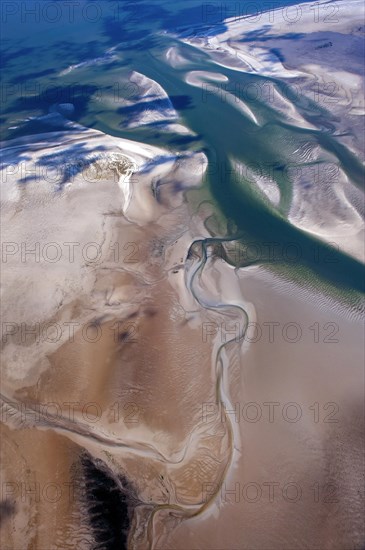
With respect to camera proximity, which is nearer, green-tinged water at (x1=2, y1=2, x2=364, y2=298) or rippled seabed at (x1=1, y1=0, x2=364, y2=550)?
rippled seabed at (x1=1, y1=0, x2=364, y2=550)

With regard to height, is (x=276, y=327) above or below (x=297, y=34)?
below

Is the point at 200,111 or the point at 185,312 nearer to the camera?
the point at 185,312

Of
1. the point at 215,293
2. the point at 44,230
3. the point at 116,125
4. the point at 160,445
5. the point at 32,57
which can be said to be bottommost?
the point at 160,445

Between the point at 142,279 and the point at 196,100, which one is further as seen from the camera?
the point at 196,100

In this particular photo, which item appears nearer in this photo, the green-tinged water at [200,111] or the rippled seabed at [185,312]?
the rippled seabed at [185,312]

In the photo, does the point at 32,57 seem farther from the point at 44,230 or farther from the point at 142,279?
the point at 142,279

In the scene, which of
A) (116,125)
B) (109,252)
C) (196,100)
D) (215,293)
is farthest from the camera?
(196,100)

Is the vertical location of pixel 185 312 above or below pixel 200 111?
below

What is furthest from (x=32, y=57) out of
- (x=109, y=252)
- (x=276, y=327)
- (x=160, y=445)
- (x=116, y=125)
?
(x=160, y=445)
